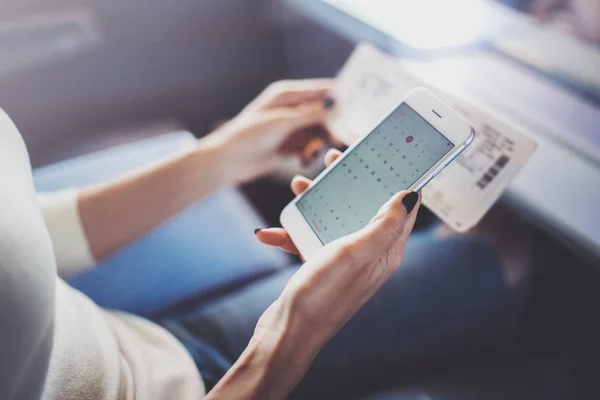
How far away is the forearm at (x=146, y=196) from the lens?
634 millimetres

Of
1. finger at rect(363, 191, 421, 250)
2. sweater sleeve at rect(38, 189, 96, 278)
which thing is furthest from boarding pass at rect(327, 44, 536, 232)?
sweater sleeve at rect(38, 189, 96, 278)

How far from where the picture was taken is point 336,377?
590 mm

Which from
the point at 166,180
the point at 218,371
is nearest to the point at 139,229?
the point at 166,180

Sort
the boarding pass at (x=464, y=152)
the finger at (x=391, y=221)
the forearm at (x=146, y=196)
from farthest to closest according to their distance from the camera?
1. the forearm at (x=146, y=196)
2. the boarding pass at (x=464, y=152)
3. the finger at (x=391, y=221)

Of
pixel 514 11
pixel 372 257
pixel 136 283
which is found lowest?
pixel 136 283

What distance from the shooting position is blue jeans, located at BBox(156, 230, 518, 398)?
59cm

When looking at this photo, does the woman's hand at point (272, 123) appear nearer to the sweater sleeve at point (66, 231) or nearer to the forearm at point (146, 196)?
the forearm at point (146, 196)

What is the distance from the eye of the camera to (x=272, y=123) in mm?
680

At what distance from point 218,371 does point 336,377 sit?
15 centimetres

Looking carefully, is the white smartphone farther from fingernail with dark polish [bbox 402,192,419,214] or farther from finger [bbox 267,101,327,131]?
finger [bbox 267,101,327,131]

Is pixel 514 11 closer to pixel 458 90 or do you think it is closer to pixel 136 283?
pixel 458 90

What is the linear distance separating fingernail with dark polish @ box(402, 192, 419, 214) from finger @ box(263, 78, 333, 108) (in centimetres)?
33

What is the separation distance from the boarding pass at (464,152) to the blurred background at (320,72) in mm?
57

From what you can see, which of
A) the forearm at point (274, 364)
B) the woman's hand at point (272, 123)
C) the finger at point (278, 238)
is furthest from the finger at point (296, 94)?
the forearm at point (274, 364)
